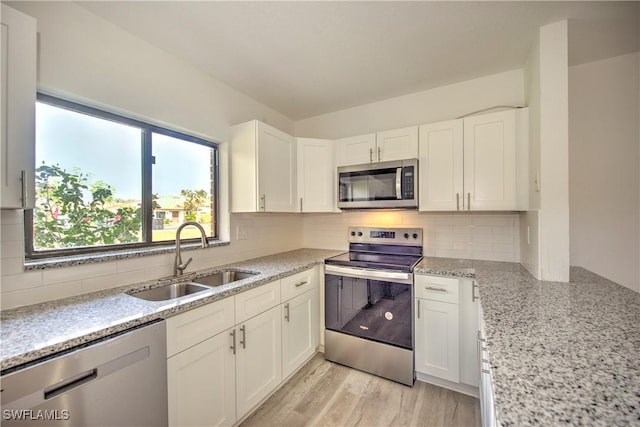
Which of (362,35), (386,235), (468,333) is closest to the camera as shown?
(362,35)

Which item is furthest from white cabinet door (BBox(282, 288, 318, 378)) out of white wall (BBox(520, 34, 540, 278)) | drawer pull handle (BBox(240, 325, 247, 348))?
white wall (BBox(520, 34, 540, 278))

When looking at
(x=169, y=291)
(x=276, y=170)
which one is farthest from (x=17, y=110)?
(x=276, y=170)

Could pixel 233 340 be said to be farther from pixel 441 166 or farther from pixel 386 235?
pixel 441 166

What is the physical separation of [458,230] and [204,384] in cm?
228

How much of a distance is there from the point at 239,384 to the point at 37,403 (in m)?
0.96

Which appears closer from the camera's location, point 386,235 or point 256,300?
point 256,300

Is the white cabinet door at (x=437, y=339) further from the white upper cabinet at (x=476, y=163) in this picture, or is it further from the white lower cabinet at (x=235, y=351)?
the white lower cabinet at (x=235, y=351)

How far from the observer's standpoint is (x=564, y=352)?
2.68 ft

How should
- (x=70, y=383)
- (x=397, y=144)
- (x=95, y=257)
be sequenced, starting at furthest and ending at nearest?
(x=397, y=144)
(x=95, y=257)
(x=70, y=383)

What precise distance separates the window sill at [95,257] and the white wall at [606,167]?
299 centimetres

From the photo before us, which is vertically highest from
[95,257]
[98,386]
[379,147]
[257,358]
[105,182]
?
[379,147]

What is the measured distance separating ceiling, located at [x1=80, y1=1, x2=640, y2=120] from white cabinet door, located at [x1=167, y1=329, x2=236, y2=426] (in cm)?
187

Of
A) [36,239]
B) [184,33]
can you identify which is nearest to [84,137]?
[36,239]

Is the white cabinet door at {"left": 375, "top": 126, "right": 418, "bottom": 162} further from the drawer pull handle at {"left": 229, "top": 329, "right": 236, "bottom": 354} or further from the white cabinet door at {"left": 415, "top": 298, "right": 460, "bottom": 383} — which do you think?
the drawer pull handle at {"left": 229, "top": 329, "right": 236, "bottom": 354}
